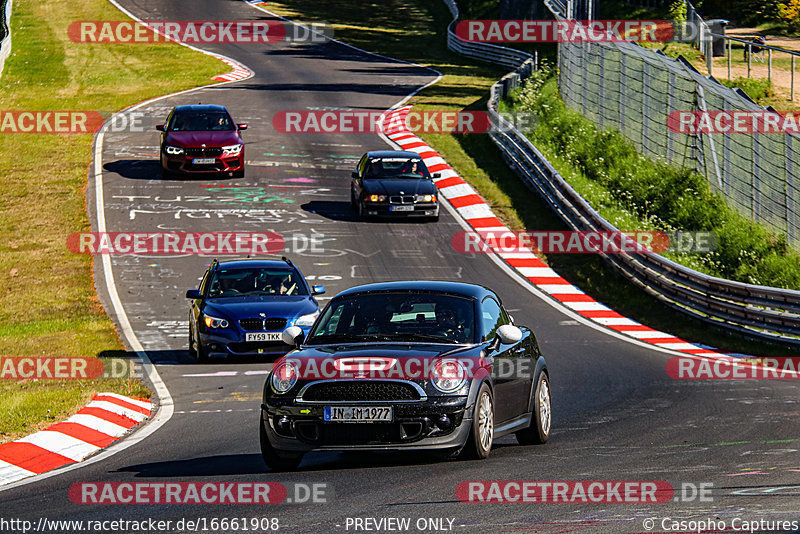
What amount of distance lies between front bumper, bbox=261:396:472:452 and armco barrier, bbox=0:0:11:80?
148 ft

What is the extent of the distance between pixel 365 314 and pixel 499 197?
21005mm

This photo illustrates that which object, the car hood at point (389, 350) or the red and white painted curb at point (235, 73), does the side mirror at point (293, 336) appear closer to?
the car hood at point (389, 350)

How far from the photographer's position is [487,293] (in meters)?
11.4

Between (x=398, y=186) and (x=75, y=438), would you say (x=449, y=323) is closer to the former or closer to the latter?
(x=75, y=438)

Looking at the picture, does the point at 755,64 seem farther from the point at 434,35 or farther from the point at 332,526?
the point at 332,526

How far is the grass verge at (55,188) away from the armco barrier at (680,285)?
1024 cm

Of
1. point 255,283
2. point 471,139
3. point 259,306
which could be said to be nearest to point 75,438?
point 259,306

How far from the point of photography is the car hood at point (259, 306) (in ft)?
58.7

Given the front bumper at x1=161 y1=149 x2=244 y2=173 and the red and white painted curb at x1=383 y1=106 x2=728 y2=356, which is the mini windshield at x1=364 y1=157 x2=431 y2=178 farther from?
the front bumper at x1=161 y1=149 x2=244 y2=173

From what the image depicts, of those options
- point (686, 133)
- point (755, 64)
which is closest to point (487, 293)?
point (686, 133)

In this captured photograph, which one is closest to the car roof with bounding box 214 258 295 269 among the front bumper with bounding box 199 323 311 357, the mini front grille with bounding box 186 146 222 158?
the front bumper with bounding box 199 323 311 357

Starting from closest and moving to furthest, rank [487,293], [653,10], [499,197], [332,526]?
1. [332,526]
2. [487,293]
3. [499,197]
4. [653,10]

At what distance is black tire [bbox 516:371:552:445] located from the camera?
1120 cm

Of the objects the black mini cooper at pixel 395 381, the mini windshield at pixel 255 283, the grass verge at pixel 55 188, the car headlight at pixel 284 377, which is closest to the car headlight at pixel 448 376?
the black mini cooper at pixel 395 381
